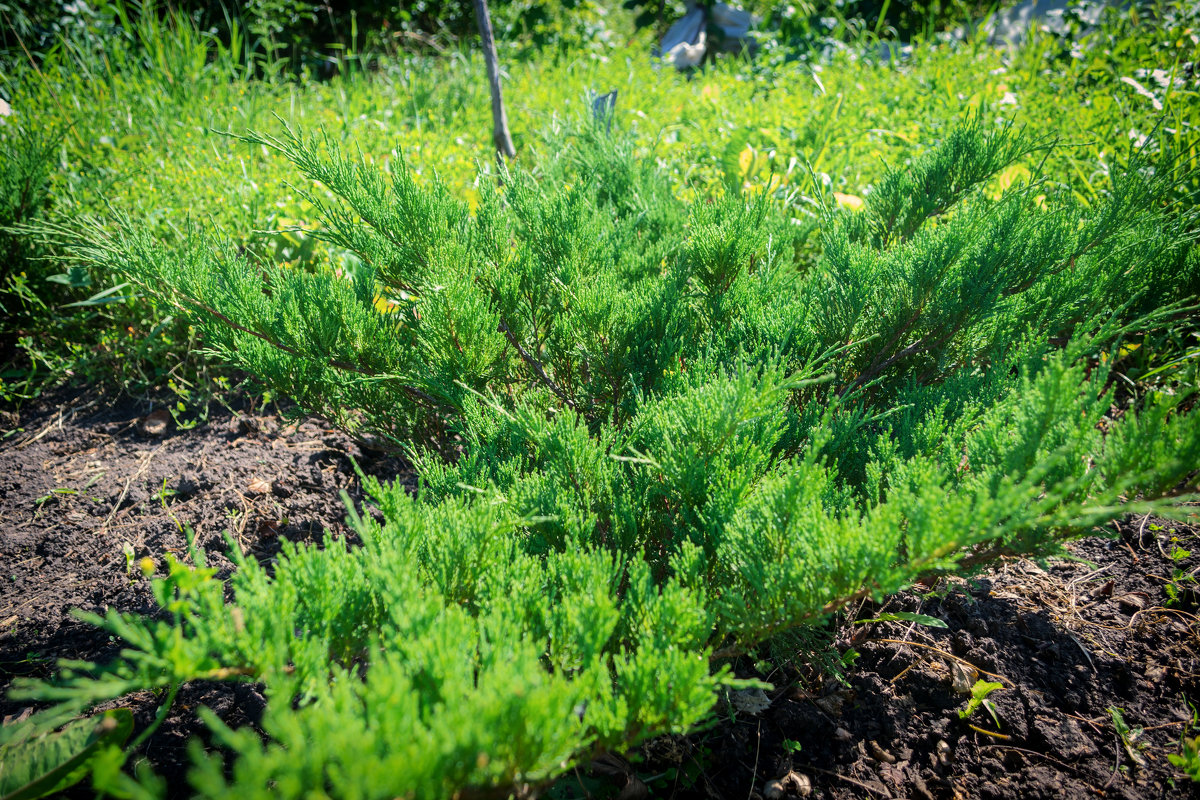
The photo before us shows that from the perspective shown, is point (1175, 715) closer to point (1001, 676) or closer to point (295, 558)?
point (1001, 676)

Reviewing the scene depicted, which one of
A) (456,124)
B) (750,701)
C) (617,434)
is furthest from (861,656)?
(456,124)

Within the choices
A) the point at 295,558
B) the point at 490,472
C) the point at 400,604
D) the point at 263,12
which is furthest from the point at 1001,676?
the point at 263,12

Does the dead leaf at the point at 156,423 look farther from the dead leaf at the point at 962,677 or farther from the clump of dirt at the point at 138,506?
the dead leaf at the point at 962,677

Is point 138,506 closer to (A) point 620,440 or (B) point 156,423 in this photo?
(B) point 156,423

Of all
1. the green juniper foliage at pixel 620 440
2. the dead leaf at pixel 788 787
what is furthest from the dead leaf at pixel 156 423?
the dead leaf at pixel 788 787

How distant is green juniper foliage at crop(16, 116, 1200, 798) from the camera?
92cm

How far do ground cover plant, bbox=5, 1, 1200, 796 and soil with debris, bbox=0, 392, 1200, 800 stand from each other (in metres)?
0.16

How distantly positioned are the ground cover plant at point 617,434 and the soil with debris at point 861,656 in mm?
162

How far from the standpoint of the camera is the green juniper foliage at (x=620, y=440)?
0.92 meters

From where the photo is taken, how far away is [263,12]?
5836 millimetres

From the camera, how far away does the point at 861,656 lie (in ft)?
5.60

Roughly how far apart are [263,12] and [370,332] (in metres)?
5.84

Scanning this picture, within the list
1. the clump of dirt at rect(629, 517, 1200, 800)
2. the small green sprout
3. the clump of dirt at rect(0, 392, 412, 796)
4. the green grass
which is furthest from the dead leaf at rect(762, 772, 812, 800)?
the green grass

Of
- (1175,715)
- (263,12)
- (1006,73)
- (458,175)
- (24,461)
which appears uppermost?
(263,12)
